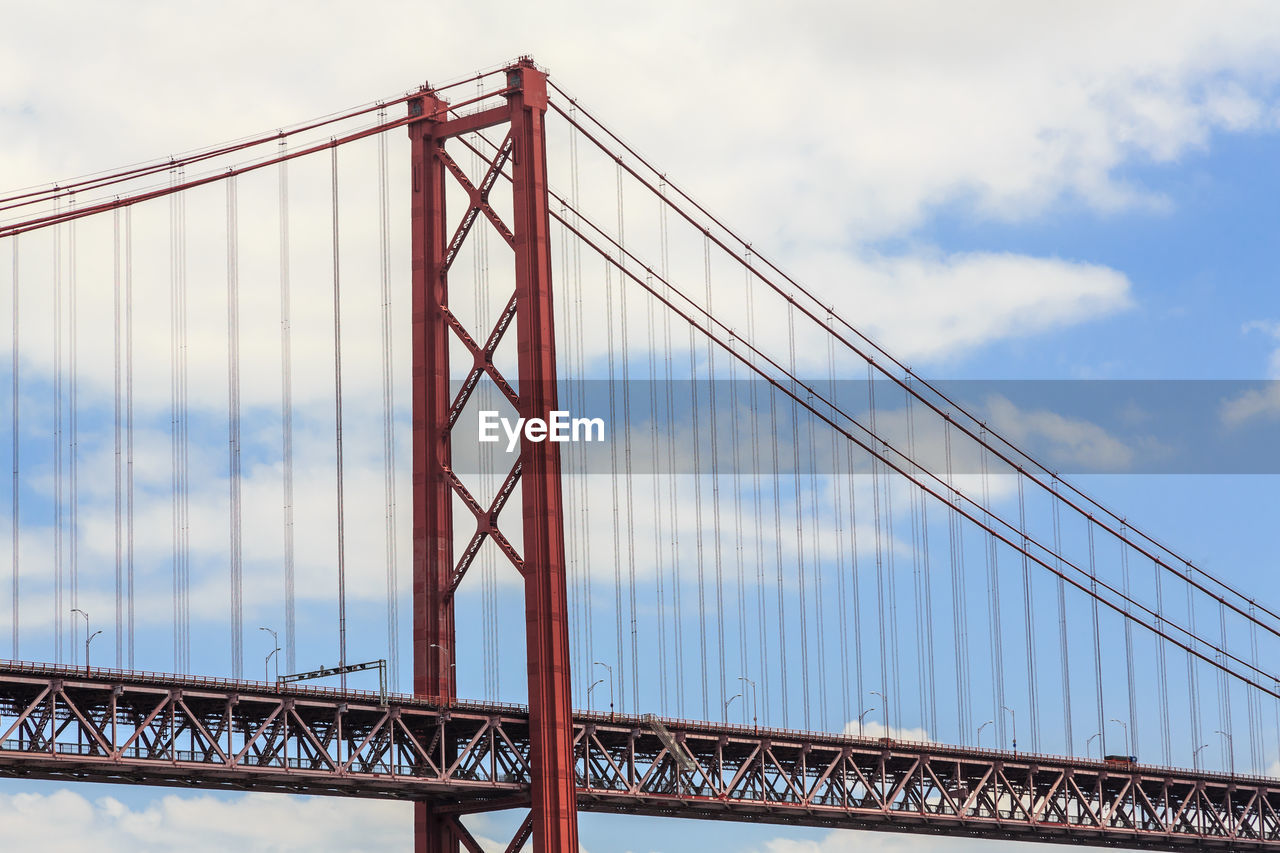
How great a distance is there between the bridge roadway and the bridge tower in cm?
278

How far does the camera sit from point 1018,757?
11744 cm

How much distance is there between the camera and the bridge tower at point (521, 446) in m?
80.6

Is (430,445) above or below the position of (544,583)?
above

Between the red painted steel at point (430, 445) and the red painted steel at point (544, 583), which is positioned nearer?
the red painted steel at point (544, 583)

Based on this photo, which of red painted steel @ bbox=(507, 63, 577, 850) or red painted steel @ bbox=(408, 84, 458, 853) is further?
red painted steel @ bbox=(408, 84, 458, 853)

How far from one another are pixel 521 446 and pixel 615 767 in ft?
55.5

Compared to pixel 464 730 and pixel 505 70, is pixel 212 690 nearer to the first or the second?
pixel 464 730

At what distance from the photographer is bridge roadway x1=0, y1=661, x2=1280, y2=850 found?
73750 mm

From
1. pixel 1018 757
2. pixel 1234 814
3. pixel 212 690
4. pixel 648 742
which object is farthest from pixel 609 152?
pixel 1234 814

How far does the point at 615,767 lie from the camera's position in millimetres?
91312

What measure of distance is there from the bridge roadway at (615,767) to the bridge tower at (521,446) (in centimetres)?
278

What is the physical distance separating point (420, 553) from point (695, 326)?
2321 centimetres

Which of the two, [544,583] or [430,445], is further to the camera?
[430,445]

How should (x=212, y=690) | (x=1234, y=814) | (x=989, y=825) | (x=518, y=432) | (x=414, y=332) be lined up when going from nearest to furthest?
(x=212, y=690), (x=518, y=432), (x=414, y=332), (x=989, y=825), (x=1234, y=814)
